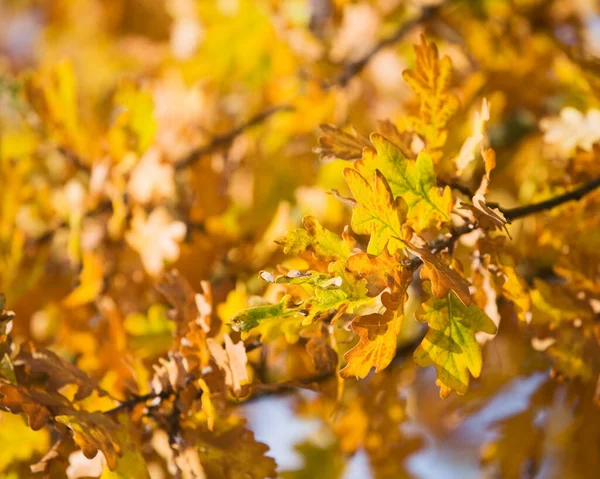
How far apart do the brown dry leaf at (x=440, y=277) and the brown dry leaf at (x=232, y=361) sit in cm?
21

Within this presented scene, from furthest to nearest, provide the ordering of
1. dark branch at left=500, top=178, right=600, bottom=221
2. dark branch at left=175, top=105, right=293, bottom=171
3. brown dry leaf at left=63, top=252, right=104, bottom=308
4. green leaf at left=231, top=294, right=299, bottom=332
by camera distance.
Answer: dark branch at left=175, top=105, right=293, bottom=171 → brown dry leaf at left=63, top=252, right=104, bottom=308 → dark branch at left=500, top=178, right=600, bottom=221 → green leaf at left=231, top=294, right=299, bottom=332

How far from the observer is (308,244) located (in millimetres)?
659

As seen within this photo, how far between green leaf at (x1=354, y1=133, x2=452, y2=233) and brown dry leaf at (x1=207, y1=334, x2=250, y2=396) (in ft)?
0.75

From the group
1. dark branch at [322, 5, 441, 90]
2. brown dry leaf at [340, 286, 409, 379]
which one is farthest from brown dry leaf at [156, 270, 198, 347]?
dark branch at [322, 5, 441, 90]

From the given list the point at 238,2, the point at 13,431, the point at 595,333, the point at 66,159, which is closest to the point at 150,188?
the point at 66,159

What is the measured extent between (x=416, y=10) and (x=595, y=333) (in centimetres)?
90

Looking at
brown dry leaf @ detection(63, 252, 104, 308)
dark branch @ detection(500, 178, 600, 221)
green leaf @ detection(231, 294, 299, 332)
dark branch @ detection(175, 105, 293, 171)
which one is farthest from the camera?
dark branch @ detection(175, 105, 293, 171)

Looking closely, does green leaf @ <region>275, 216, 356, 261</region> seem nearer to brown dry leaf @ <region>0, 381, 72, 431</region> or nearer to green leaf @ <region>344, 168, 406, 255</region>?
green leaf @ <region>344, 168, 406, 255</region>

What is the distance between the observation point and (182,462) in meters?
0.76

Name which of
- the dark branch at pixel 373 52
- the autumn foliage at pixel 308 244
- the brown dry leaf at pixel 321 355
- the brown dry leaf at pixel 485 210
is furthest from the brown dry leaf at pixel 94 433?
the dark branch at pixel 373 52

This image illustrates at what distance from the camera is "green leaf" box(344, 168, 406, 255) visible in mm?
646

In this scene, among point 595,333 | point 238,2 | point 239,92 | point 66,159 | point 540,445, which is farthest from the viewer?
point 239,92

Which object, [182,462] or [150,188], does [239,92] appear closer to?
[150,188]

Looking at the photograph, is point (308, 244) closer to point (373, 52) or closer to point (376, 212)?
point (376, 212)
